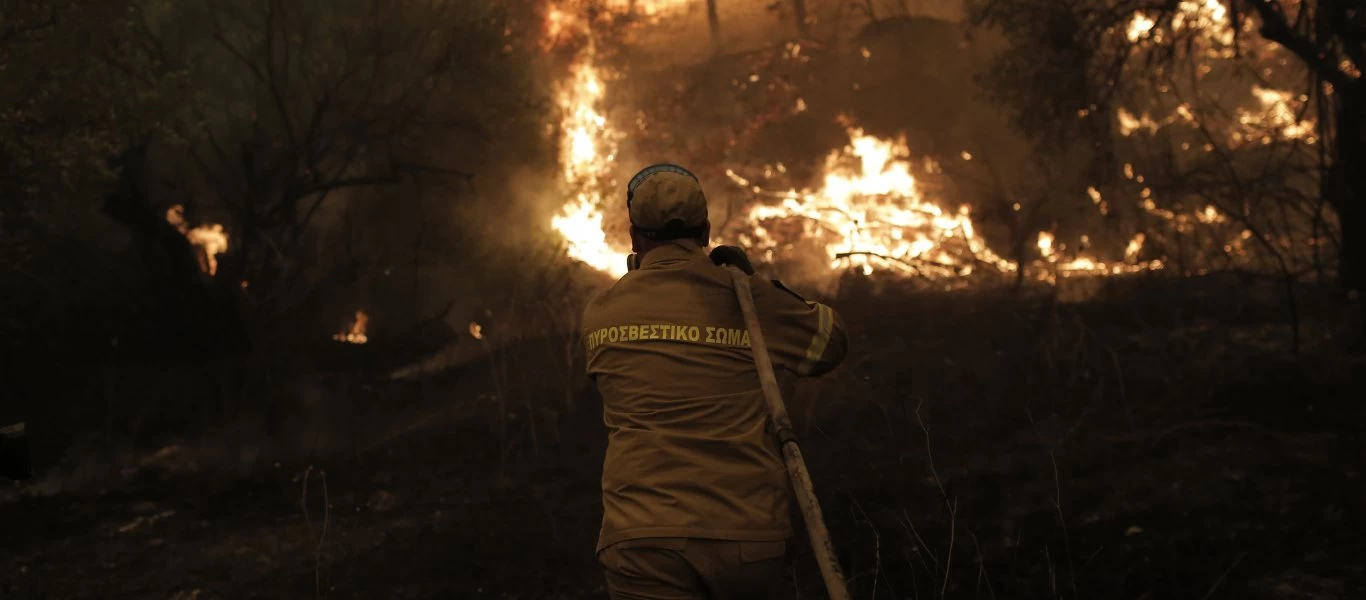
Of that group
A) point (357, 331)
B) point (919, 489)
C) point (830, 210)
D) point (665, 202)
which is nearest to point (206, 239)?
point (357, 331)

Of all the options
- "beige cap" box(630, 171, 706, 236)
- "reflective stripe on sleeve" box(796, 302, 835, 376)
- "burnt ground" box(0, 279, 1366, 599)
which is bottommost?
"burnt ground" box(0, 279, 1366, 599)

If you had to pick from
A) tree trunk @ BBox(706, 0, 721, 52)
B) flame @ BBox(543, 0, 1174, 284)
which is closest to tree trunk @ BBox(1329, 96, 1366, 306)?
flame @ BBox(543, 0, 1174, 284)

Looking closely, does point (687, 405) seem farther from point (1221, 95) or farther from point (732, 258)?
point (1221, 95)

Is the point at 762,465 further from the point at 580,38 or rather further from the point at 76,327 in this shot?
the point at 580,38

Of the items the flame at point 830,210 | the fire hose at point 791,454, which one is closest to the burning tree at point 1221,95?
the flame at point 830,210

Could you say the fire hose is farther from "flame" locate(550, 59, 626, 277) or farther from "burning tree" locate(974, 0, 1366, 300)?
"flame" locate(550, 59, 626, 277)

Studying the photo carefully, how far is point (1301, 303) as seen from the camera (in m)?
15.2

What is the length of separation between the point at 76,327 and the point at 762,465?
14149 millimetres

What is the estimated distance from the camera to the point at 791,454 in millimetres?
3049

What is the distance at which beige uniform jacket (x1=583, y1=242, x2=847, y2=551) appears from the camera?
2.97 metres

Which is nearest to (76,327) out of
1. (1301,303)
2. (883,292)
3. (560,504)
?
(560,504)

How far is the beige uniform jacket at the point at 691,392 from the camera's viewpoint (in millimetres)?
2973

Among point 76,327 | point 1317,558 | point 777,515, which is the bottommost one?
point 1317,558

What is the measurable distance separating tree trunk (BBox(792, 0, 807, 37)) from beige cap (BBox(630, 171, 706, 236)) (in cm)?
1766
